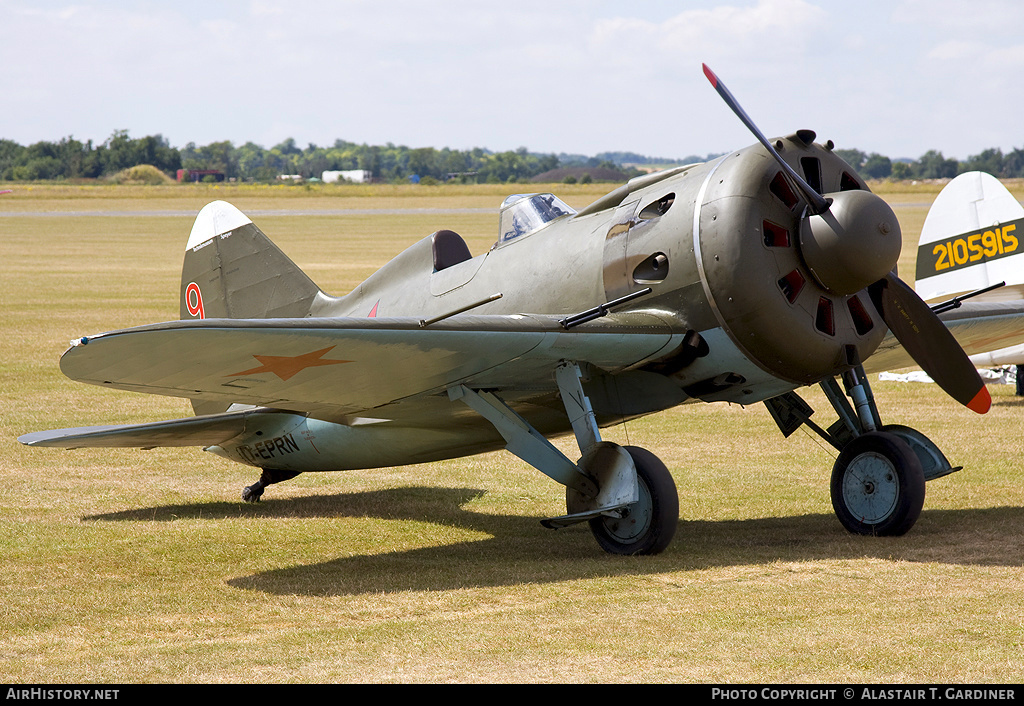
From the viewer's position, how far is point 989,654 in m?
4.70

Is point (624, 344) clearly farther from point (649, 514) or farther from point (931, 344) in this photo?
point (931, 344)

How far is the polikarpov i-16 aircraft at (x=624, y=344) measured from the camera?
612 cm

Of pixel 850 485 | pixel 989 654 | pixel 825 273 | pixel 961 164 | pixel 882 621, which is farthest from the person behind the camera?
pixel 961 164

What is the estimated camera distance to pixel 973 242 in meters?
13.0

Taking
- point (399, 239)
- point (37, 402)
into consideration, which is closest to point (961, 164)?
point (399, 239)

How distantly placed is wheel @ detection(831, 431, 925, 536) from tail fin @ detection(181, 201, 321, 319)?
13.9ft

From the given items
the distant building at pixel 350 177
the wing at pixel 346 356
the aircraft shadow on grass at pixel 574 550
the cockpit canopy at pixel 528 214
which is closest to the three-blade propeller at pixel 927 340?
the aircraft shadow on grass at pixel 574 550

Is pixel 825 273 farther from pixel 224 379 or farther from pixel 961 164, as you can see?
pixel 961 164

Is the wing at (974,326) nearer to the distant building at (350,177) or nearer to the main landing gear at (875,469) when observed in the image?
the main landing gear at (875,469)

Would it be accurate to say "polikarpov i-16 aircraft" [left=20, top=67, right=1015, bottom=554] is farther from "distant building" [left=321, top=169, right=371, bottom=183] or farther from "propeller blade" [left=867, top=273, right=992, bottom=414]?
"distant building" [left=321, top=169, right=371, bottom=183]

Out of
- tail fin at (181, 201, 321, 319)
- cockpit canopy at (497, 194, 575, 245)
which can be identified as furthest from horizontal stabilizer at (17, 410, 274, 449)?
cockpit canopy at (497, 194, 575, 245)

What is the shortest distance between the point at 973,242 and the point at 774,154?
25.3 feet

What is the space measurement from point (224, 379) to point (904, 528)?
4.16 m

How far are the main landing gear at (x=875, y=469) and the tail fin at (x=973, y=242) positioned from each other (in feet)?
19.1
